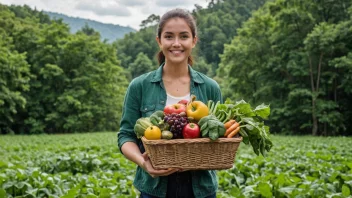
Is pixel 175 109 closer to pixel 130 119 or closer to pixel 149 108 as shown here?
pixel 149 108

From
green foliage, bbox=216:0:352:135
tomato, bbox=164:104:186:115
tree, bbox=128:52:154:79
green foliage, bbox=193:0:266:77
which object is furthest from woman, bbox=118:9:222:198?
tree, bbox=128:52:154:79

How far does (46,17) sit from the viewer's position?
71.4 metres

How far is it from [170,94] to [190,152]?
1.88 feet

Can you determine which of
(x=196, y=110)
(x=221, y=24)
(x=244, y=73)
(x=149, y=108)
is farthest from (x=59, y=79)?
(x=196, y=110)

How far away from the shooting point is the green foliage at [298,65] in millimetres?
32969

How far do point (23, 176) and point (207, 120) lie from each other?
4.78 meters

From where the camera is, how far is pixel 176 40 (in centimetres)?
269

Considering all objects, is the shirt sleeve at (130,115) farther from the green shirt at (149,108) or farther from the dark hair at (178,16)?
the dark hair at (178,16)

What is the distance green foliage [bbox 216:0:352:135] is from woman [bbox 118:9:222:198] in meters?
29.6

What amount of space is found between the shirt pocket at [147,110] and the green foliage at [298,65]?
29764mm

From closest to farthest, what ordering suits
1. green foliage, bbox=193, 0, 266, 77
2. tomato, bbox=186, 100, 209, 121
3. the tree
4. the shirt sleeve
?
1. tomato, bbox=186, 100, 209, 121
2. the shirt sleeve
3. green foliage, bbox=193, 0, 266, 77
4. the tree

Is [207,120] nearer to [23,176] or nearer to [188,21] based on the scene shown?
[188,21]

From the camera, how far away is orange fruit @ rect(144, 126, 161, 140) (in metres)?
2.37

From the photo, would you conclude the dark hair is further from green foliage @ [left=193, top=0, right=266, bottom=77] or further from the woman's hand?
green foliage @ [left=193, top=0, right=266, bottom=77]
